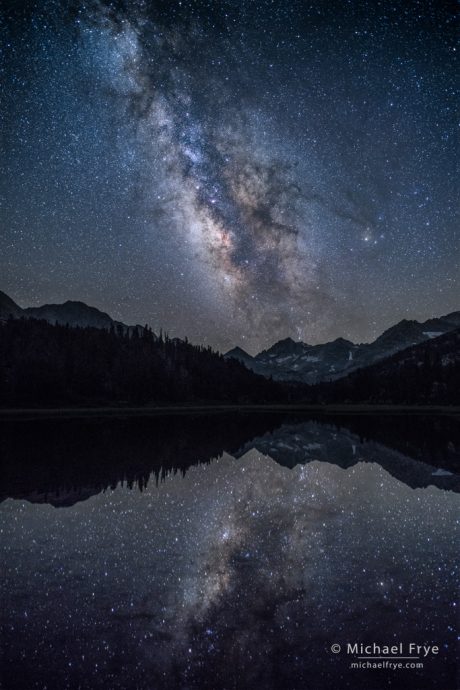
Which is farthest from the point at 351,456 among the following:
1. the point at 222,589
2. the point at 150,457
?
the point at 222,589

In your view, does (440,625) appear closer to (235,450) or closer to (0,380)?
(235,450)

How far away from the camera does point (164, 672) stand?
24.3ft

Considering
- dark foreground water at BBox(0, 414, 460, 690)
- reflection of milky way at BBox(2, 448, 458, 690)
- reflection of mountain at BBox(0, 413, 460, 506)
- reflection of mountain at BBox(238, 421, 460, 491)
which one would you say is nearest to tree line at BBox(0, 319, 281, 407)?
reflection of mountain at BBox(0, 413, 460, 506)

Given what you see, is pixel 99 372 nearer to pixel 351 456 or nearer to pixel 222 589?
pixel 351 456

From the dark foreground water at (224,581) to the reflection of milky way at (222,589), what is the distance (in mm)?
40

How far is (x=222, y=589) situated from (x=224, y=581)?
1.69 ft

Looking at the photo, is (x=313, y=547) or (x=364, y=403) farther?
(x=364, y=403)

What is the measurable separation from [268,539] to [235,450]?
25.2 metres

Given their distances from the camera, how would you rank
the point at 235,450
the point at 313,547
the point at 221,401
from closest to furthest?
1. the point at 313,547
2. the point at 235,450
3. the point at 221,401

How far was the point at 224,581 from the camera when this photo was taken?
36.7 ft

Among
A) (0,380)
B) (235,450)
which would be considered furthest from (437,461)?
(0,380)

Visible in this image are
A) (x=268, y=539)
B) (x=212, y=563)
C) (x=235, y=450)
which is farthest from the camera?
(x=235, y=450)

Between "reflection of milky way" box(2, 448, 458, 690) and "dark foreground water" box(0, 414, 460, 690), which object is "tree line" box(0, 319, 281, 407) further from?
"reflection of milky way" box(2, 448, 458, 690)

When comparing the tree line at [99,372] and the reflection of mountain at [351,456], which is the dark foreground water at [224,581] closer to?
the reflection of mountain at [351,456]
